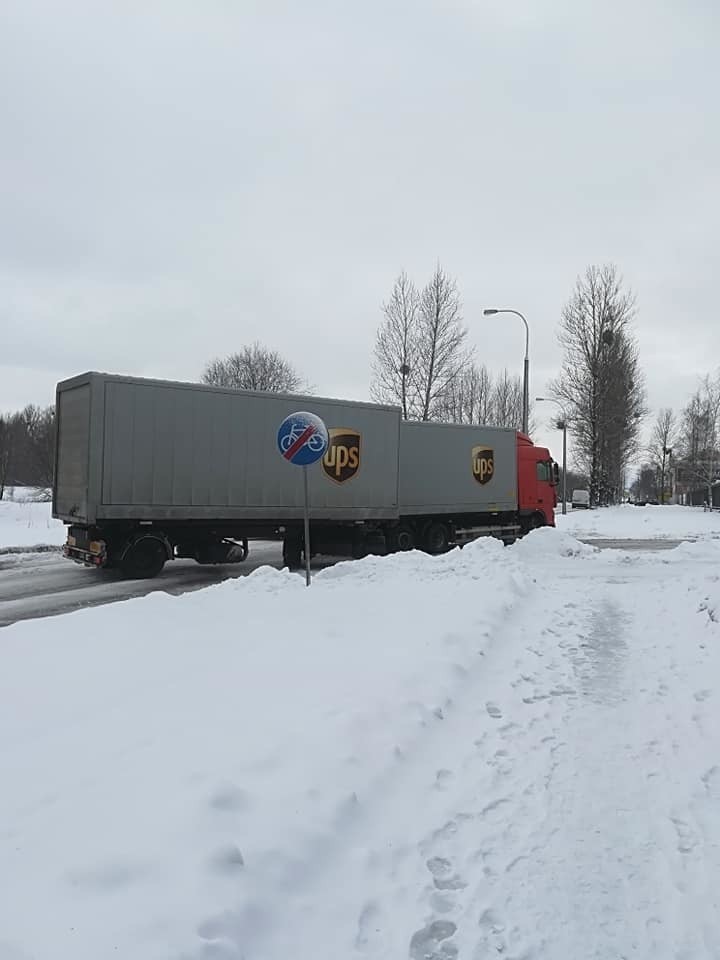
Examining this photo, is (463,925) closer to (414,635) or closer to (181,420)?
(414,635)

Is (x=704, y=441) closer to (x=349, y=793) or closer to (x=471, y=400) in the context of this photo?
(x=471, y=400)

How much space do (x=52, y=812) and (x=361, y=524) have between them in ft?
45.6

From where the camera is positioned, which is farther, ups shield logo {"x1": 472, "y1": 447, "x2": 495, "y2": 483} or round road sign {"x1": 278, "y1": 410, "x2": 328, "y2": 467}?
ups shield logo {"x1": 472, "y1": 447, "x2": 495, "y2": 483}

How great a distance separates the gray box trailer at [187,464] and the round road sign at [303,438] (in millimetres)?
5003

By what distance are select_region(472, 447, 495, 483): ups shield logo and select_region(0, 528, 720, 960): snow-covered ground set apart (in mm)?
12067

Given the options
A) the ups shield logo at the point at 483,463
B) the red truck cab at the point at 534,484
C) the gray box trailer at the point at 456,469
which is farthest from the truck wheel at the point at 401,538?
the red truck cab at the point at 534,484

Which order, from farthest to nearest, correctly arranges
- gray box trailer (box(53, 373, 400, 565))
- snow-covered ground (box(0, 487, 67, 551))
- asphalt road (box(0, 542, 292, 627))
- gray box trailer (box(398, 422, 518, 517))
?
snow-covered ground (box(0, 487, 67, 551)) → gray box trailer (box(398, 422, 518, 517)) → gray box trailer (box(53, 373, 400, 565)) → asphalt road (box(0, 542, 292, 627))

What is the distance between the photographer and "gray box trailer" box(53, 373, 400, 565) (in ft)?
44.0

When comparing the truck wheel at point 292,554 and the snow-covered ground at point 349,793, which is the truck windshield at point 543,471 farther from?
the snow-covered ground at point 349,793

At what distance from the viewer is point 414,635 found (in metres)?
7.21

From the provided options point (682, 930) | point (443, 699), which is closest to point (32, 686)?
point (443, 699)

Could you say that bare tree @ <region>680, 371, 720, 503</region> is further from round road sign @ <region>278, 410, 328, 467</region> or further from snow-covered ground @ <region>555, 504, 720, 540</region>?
round road sign @ <region>278, 410, 328, 467</region>

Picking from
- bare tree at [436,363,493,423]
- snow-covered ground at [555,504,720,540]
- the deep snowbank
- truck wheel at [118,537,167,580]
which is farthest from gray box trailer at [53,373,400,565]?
bare tree at [436,363,493,423]

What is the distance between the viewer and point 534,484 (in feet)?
70.9
